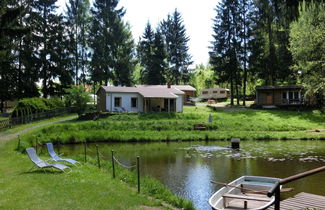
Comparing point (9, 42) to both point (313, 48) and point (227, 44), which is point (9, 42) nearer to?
point (313, 48)

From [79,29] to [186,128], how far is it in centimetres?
3067

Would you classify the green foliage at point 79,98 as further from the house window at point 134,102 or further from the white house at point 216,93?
the white house at point 216,93

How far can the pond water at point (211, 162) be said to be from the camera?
12797 mm

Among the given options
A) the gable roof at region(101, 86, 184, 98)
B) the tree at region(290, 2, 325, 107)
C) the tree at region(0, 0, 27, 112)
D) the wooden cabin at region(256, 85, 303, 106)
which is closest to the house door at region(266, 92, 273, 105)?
the wooden cabin at region(256, 85, 303, 106)

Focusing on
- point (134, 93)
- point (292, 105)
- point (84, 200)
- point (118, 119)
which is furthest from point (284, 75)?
point (84, 200)

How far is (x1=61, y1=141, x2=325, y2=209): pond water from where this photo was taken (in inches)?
504

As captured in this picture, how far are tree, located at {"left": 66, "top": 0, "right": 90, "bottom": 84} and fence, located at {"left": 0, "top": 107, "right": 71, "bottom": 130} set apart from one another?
1126cm

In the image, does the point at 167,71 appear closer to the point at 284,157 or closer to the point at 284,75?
the point at 284,75

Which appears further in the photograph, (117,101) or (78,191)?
(117,101)

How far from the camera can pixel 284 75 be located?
50562 millimetres

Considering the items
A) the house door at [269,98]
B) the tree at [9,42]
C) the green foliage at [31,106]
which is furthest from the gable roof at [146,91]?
the house door at [269,98]

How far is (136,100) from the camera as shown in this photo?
42875 mm

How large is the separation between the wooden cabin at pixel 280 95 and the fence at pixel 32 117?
2877cm

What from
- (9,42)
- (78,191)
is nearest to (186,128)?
(9,42)
